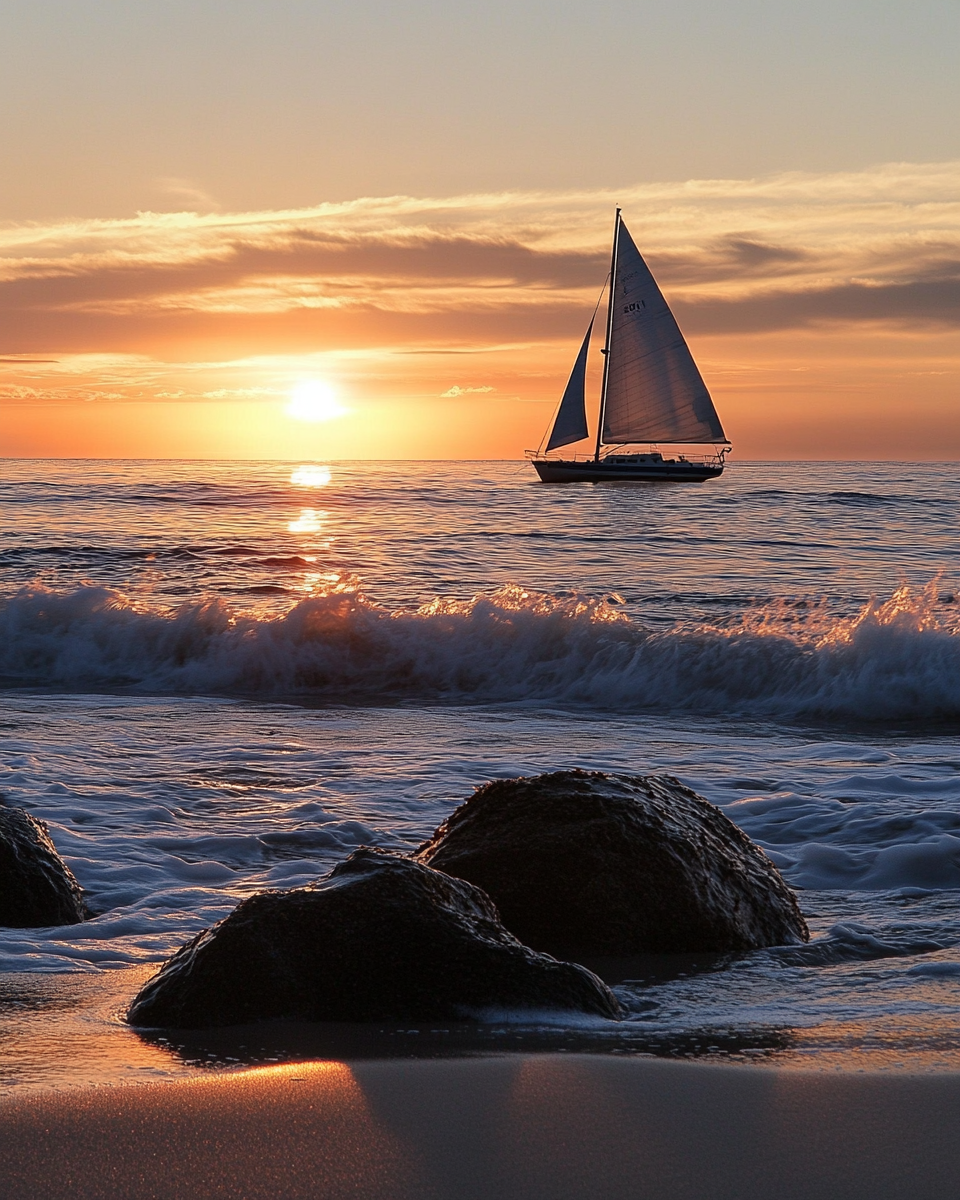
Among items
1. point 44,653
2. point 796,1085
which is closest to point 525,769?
point 796,1085

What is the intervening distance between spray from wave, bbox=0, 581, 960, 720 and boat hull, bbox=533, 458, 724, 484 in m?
41.1

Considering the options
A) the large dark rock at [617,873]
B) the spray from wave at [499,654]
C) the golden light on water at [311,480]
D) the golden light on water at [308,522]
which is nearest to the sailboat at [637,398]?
the golden light on water at [311,480]

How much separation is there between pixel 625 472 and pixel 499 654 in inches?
1696

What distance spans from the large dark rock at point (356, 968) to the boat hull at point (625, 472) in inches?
2037

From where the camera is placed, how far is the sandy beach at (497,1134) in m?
2.23

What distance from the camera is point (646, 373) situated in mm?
52531

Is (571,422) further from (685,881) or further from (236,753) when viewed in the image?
(685,881)

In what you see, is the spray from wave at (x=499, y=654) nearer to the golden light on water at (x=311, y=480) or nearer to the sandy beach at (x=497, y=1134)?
the sandy beach at (x=497, y=1134)

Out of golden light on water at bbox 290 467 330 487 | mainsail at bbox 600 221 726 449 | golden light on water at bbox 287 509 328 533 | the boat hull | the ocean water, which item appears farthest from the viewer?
the boat hull

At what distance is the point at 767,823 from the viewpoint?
599 centimetres

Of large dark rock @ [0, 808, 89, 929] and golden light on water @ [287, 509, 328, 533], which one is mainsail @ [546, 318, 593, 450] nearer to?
golden light on water @ [287, 509, 328, 533]

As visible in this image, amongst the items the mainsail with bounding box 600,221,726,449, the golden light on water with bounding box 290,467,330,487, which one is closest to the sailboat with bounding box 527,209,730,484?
the mainsail with bounding box 600,221,726,449

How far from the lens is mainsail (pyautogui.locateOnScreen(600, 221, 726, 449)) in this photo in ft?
169

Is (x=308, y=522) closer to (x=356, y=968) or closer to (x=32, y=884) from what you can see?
(x=32, y=884)
